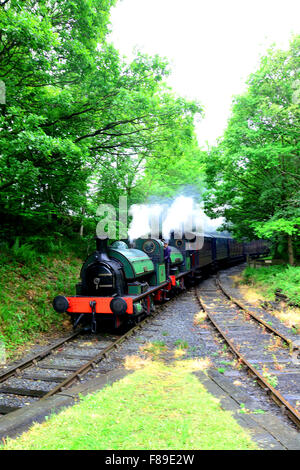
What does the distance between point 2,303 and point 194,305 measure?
697 centimetres

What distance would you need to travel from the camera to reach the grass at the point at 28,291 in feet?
23.0

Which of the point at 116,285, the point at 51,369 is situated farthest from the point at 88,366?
the point at 116,285

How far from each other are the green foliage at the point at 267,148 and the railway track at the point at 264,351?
3349 millimetres

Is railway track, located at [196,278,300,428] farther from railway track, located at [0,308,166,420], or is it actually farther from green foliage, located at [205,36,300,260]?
green foliage, located at [205,36,300,260]

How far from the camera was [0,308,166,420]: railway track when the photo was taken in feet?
15.3

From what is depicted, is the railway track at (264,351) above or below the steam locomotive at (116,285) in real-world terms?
below

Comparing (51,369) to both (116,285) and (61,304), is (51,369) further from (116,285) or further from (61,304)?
(116,285)

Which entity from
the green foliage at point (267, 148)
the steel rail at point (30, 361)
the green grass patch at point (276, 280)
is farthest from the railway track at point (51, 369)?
the green foliage at point (267, 148)

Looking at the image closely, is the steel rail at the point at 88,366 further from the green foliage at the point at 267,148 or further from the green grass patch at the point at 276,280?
the green foliage at the point at 267,148

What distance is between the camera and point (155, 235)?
12023 millimetres

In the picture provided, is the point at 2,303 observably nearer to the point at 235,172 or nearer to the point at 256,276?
the point at 235,172

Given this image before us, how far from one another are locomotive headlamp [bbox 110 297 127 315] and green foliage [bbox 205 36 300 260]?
244 inches

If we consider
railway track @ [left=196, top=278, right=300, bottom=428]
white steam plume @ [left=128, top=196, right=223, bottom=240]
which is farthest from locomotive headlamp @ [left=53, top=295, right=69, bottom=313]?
white steam plume @ [left=128, top=196, right=223, bottom=240]

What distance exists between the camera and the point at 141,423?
131 inches
